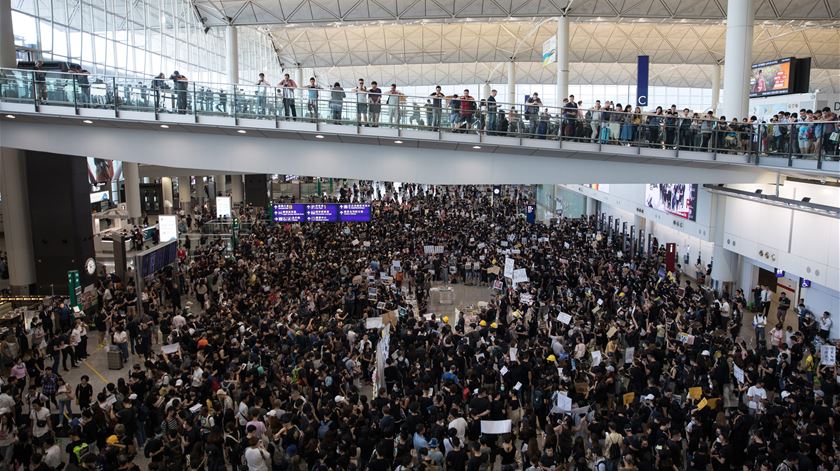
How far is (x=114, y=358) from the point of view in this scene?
1547 cm

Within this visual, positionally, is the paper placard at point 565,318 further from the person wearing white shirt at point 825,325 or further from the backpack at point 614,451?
the person wearing white shirt at point 825,325

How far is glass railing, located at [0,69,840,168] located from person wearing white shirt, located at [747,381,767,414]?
7.50m

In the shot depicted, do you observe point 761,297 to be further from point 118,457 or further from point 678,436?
point 118,457

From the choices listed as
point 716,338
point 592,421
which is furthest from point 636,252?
point 592,421

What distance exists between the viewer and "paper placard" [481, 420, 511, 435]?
1002cm

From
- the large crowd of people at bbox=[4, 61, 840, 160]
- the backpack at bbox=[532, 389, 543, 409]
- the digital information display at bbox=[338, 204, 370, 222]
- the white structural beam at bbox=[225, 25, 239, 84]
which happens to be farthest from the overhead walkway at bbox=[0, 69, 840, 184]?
the white structural beam at bbox=[225, 25, 239, 84]

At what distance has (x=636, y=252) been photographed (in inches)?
1210

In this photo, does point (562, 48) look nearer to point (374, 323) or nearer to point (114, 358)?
point (374, 323)

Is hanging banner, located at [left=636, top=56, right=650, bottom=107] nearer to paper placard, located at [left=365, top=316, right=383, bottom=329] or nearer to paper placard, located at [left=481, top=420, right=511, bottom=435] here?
paper placard, located at [left=365, top=316, right=383, bottom=329]

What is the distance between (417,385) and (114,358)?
8.51 meters

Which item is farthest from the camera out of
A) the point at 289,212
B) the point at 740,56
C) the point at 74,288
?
the point at 289,212

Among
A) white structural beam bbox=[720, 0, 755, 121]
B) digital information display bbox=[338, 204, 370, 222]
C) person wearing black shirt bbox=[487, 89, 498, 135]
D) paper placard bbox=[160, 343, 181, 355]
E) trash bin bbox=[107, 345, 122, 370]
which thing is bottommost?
trash bin bbox=[107, 345, 122, 370]

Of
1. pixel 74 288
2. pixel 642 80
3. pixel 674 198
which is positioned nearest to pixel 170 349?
pixel 74 288

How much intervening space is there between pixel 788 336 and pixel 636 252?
14791 mm
